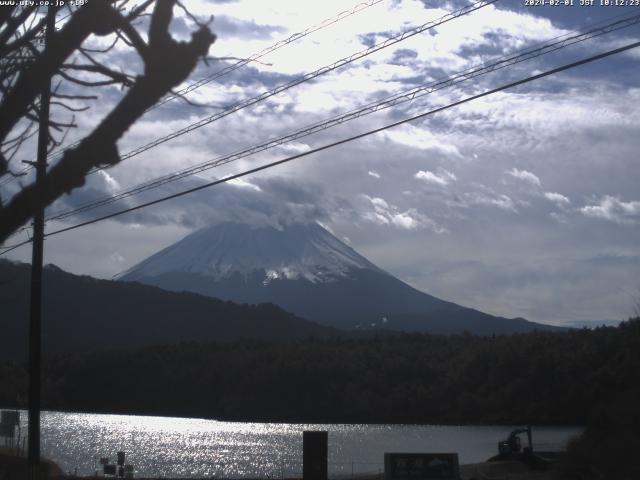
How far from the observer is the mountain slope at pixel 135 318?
148250mm

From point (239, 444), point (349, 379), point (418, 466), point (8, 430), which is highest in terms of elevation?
point (349, 379)

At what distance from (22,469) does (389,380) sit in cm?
8789

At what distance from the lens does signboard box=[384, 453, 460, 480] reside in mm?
21500

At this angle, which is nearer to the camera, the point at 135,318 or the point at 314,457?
the point at 314,457

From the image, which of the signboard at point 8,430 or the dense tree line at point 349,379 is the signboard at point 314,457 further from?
the dense tree line at point 349,379

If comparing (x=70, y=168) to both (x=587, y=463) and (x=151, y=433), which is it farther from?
(x=151, y=433)

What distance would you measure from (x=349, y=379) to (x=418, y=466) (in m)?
86.8

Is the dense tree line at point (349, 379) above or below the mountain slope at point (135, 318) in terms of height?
below

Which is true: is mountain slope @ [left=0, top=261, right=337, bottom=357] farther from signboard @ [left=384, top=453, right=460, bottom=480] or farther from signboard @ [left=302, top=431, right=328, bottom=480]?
signboard @ [left=384, top=453, right=460, bottom=480]

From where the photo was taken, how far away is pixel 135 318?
6398 inches

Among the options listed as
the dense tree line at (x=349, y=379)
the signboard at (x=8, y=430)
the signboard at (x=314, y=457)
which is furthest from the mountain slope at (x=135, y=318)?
the signboard at (x=314, y=457)

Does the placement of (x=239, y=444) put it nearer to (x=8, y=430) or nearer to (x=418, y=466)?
(x=8, y=430)

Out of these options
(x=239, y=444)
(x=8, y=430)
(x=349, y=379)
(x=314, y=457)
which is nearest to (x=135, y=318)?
(x=349, y=379)

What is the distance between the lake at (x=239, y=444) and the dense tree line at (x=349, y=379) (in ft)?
9.81
